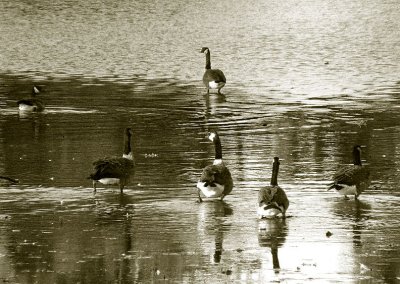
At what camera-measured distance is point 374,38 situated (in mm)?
43188

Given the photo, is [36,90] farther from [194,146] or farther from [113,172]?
[113,172]

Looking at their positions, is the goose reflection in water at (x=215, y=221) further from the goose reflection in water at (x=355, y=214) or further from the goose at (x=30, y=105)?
the goose at (x=30, y=105)

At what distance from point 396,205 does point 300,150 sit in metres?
5.19

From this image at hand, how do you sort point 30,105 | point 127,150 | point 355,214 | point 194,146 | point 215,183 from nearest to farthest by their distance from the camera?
point 355,214
point 215,183
point 127,150
point 194,146
point 30,105

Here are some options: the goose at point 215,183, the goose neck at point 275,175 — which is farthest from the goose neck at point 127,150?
the goose neck at point 275,175

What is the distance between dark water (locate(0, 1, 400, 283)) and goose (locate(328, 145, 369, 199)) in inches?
8.6

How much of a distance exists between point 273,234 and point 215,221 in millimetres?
1145

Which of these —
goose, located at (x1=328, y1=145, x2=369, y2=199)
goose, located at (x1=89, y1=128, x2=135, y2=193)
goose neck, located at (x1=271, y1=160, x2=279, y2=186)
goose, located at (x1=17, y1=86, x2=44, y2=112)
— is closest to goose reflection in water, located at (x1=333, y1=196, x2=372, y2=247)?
goose, located at (x1=328, y1=145, x2=369, y2=199)

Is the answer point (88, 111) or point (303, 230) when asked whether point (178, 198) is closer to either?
point (303, 230)

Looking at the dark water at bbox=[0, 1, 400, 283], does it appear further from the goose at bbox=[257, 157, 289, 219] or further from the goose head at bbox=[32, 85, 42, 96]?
the goose head at bbox=[32, 85, 42, 96]

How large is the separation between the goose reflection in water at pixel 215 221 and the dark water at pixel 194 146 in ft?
0.13

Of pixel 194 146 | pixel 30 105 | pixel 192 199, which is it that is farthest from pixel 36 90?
pixel 192 199

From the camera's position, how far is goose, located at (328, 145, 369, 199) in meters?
16.8

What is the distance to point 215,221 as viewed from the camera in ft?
51.0
